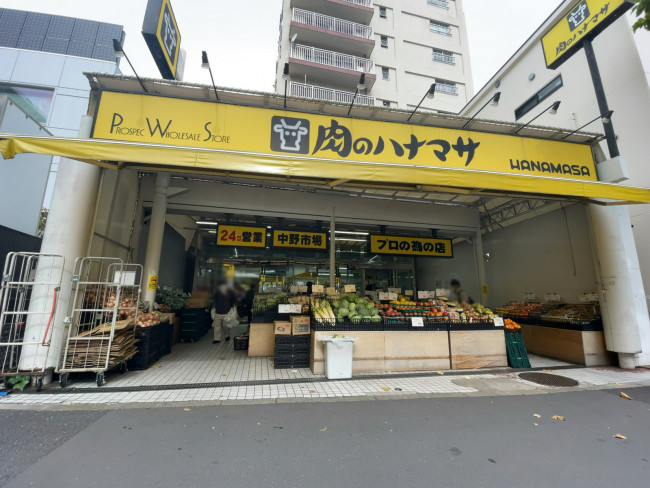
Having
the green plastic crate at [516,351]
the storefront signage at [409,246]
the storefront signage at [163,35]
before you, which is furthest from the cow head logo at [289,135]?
the green plastic crate at [516,351]

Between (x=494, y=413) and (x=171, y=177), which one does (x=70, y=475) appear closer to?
(x=494, y=413)

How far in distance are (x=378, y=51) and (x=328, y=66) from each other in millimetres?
5402

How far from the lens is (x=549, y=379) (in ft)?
18.0

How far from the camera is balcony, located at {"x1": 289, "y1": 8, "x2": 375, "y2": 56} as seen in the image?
55.3 ft

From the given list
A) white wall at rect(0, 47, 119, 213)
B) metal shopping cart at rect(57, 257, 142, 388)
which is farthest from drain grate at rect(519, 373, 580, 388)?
white wall at rect(0, 47, 119, 213)

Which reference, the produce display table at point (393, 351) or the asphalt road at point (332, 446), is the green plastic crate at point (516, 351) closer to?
the produce display table at point (393, 351)

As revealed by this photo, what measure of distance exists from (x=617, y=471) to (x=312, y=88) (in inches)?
723

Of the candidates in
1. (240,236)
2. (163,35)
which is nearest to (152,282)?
(240,236)

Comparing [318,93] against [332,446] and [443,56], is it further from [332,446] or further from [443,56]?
[332,446]

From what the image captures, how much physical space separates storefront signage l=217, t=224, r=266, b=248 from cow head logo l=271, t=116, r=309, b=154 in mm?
4116

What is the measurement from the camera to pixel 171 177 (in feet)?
27.3

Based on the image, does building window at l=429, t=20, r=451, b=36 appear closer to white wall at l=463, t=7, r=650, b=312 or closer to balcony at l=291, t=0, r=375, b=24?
balcony at l=291, t=0, r=375, b=24

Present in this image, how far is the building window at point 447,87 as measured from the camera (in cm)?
2017

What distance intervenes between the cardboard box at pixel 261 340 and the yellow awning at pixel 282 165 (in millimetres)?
4202
